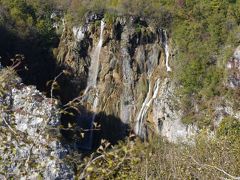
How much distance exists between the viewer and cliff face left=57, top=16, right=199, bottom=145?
110 feet

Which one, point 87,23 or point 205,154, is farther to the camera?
point 87,23

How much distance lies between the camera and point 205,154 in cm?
1705

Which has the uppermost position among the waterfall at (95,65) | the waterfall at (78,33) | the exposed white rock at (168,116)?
the waterfall at (78,33)

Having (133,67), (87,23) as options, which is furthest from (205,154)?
(87,23)

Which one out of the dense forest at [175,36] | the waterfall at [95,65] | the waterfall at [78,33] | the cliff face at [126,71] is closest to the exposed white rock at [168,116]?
the cliff face at [126,71]

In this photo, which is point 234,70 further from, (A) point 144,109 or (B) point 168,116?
(A) point 144,109

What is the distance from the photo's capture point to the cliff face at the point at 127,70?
110ft

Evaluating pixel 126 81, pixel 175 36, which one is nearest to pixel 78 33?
pixel 126 81

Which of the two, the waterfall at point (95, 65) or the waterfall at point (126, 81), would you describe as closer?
the waterfall at point (126, 81)

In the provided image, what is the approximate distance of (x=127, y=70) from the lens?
112 feet

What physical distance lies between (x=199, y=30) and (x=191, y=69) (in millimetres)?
3117

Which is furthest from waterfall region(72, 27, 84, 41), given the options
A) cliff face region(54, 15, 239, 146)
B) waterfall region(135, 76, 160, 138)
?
waterfall region(135, 76, 160, 138)

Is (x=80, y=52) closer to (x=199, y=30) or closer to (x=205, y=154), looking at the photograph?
(x=199, y=30)

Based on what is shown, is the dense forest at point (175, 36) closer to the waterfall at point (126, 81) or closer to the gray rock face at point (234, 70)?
the gray rock face at point (234, 70)
